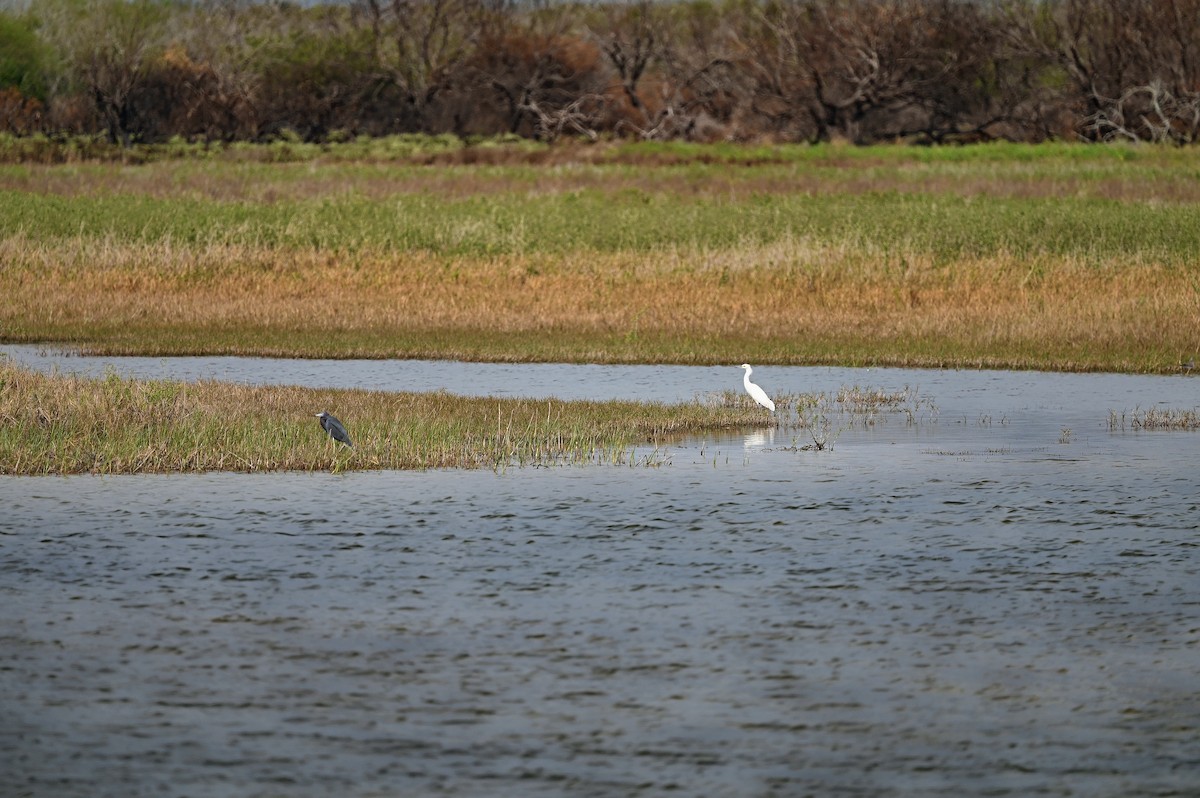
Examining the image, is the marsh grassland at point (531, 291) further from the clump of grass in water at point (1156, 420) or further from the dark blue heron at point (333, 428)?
the clump of grass in water at point (1156, 420)

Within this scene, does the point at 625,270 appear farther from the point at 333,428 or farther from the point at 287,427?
the point at 333,428

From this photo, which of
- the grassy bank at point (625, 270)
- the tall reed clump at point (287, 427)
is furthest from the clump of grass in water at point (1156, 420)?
the grassy bank at point (625, 270)

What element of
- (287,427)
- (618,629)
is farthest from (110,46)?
(618,629)

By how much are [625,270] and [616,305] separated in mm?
2491

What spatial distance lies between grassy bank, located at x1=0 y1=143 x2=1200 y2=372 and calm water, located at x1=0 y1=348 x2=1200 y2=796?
27.9ft

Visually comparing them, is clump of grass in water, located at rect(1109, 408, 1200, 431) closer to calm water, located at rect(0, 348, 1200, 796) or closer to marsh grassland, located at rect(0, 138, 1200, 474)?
calm water, located at rect(0, 348, 1200, 796)

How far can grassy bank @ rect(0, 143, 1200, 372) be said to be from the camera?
23.8 meters

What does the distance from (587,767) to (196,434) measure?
8.54 meters

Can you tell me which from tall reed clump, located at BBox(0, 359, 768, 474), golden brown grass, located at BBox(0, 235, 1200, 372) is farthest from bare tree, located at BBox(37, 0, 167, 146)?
tall reed clump, located at BBox(0, 359, 768, 474)

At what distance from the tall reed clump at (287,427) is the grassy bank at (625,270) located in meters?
5.21

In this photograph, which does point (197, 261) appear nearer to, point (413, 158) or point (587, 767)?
point (587, 767)

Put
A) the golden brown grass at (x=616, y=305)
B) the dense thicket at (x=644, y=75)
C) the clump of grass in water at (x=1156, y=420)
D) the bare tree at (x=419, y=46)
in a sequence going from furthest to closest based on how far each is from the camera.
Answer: the bare tree at (x=419, y=46), the dense thicket at (x=644, y=75), the golden brown grass at (x=616, y=305), the clump of grass in water at (x=1156, y=420)

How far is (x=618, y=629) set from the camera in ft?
31.5

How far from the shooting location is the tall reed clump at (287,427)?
47.9 feet
